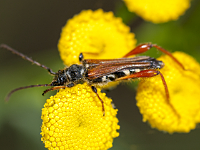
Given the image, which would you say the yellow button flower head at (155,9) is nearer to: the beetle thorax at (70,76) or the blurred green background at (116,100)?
the blurred green background at (116,100)

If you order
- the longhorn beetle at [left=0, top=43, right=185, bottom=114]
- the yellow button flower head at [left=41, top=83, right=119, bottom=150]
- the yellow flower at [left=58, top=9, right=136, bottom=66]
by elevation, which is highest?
the yellow flower at [left=58, top=9, right=136, bottom=66]

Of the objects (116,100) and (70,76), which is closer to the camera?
(70,76)

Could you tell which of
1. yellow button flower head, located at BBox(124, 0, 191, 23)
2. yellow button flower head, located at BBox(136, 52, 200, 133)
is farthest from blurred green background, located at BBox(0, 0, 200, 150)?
yellow button flower head, located at BBox(136, 52, 200, 133)

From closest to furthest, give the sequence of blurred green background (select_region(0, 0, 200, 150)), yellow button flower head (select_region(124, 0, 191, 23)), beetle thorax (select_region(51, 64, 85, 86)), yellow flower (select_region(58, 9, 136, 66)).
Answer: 1. beetle thorax (select_region(51, 64, 85, 86))
2. yellow flower (select_region(58, 9, 136, 66))
3. yellow button flower head (select_region(124, 0, 191, 23))
4. blurred green background (select_region(0, 0, 200, 150))

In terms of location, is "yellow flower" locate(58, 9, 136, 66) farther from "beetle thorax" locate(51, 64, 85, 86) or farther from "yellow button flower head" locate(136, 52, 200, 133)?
"yellow button flower head" locate(136, 52, 200, 133)

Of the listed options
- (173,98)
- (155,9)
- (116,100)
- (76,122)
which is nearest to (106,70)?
(76,122)

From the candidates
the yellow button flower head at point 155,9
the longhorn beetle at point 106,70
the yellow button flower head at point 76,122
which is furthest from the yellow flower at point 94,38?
the yellow button flower head at point 76,122

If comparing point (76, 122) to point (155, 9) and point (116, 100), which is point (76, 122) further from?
point (116, 100)
